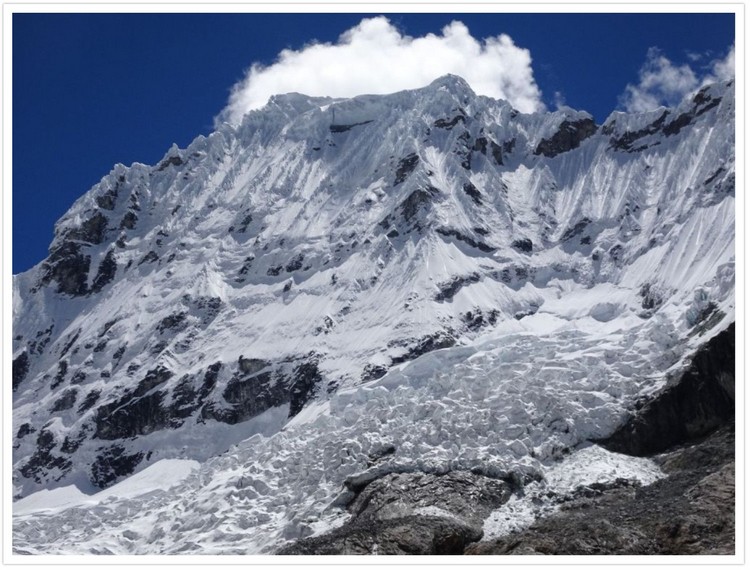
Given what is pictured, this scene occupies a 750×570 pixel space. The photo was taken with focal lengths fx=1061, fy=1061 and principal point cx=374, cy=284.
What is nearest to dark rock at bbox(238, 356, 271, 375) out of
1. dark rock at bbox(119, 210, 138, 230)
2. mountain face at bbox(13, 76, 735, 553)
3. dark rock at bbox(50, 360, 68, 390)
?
mountain face at bbox(13, 76, 735, 553)

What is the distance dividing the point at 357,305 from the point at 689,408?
4334 cm

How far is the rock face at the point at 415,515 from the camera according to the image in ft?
170

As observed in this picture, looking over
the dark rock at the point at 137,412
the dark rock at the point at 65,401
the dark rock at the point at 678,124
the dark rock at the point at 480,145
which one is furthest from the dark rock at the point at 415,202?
the dark rock at the point at 65,401

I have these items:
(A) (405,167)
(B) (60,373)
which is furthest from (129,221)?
(A) (405,167)

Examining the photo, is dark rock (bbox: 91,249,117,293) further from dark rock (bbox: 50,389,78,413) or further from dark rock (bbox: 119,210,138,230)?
dark rock (bbox: 50,389,78,413)

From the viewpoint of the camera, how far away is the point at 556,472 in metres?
63.2

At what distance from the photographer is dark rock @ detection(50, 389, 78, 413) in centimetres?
10769

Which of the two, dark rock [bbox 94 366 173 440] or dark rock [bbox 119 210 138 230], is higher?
dark rock [bbox 119 210 138 230]

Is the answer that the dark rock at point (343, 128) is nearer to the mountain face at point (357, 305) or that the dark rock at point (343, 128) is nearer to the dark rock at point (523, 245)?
the mountain face at point (357, 305)

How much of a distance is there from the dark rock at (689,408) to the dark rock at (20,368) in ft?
250

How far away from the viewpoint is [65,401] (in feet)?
356

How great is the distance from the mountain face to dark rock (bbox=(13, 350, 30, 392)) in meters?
0.24

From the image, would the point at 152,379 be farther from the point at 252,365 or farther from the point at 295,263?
the point at 295,263

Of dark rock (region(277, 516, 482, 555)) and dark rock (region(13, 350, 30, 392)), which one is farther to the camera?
dark rock (region(13, 350, 30, 392))
